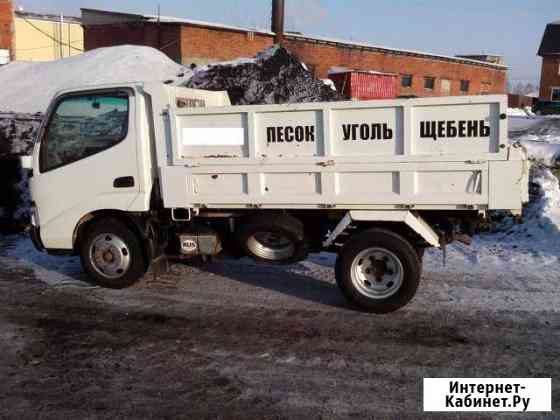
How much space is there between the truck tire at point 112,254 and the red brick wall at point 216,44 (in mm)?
24536

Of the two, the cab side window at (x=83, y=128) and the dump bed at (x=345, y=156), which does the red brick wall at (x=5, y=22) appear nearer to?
the cab side window at (x=83, y=128)

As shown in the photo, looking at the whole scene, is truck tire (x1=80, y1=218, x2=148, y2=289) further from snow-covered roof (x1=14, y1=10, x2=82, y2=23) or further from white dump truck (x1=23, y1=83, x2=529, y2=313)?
snow-covered roof (x1=14, y1=10, x2=82, y2=23)

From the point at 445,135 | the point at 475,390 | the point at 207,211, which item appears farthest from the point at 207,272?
the point at 475,390

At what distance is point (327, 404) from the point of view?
4344 mm

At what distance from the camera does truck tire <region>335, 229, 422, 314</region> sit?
20.0 feet

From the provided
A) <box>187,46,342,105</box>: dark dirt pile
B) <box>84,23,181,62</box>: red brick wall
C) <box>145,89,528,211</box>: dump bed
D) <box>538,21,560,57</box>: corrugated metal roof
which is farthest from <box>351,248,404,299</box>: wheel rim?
<box>538,21,560,57</box>: corrugated metal roof

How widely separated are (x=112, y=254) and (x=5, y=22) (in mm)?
31919

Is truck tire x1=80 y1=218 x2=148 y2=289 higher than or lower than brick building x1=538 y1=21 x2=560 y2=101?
lower

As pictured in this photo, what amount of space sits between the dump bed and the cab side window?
2.03ft

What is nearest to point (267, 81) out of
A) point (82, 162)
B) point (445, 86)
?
point (82, 162)

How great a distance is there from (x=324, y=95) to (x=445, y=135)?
39.1 ft

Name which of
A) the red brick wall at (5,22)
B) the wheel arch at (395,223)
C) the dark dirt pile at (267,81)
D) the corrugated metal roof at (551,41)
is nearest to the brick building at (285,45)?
the red brick wall at (5,22)

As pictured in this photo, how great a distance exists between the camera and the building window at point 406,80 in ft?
148

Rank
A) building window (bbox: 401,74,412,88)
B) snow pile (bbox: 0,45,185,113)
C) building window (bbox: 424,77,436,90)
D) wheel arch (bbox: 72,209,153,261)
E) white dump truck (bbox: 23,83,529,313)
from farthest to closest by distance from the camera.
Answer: building window (bbox: 424,77,436,90) < building window (bbox: 401,74,412,88) < snow pile (bbox: 0,45,185,113) < wheel arch (bbox: 72,209,153,261) < white dump truck (bbox: 23,83,529,313)
